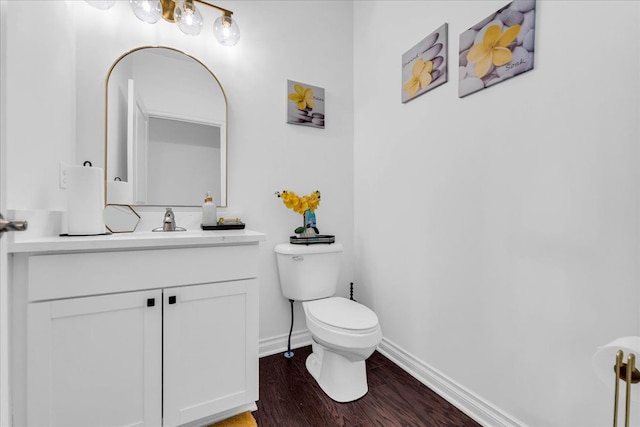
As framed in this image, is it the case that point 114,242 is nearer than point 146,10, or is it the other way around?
point 114,242

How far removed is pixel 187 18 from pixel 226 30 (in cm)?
20

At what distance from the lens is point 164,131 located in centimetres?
154

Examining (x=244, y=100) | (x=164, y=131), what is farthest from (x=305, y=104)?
(x=164, y=131)

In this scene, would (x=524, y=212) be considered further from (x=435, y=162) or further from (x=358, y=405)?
(x=358, y=405)

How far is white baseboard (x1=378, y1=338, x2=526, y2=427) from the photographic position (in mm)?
1180

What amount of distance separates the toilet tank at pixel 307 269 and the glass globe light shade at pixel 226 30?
125 centimetres

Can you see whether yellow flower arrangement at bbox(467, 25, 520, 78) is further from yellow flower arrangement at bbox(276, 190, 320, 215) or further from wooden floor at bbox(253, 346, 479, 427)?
wooden floor at bbox(253, 346, 479, 427)

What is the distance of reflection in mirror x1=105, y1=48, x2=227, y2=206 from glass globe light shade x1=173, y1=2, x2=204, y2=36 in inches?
5.5

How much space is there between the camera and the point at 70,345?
0.93 meters

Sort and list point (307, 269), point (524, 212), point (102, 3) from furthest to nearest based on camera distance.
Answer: point (307, 269) < point (102, 3) < point (524, 212)

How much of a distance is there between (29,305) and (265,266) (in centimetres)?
110

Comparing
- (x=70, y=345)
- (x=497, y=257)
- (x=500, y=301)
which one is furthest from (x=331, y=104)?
(x=70, y=345)

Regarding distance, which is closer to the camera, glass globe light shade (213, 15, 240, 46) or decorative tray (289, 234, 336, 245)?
glass globe light shade (213, 15, 240, 46)

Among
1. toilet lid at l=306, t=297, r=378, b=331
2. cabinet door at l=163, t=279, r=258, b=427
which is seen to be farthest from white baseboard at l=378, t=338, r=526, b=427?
cabinet door at l=163, t=279, r=258, b=427
